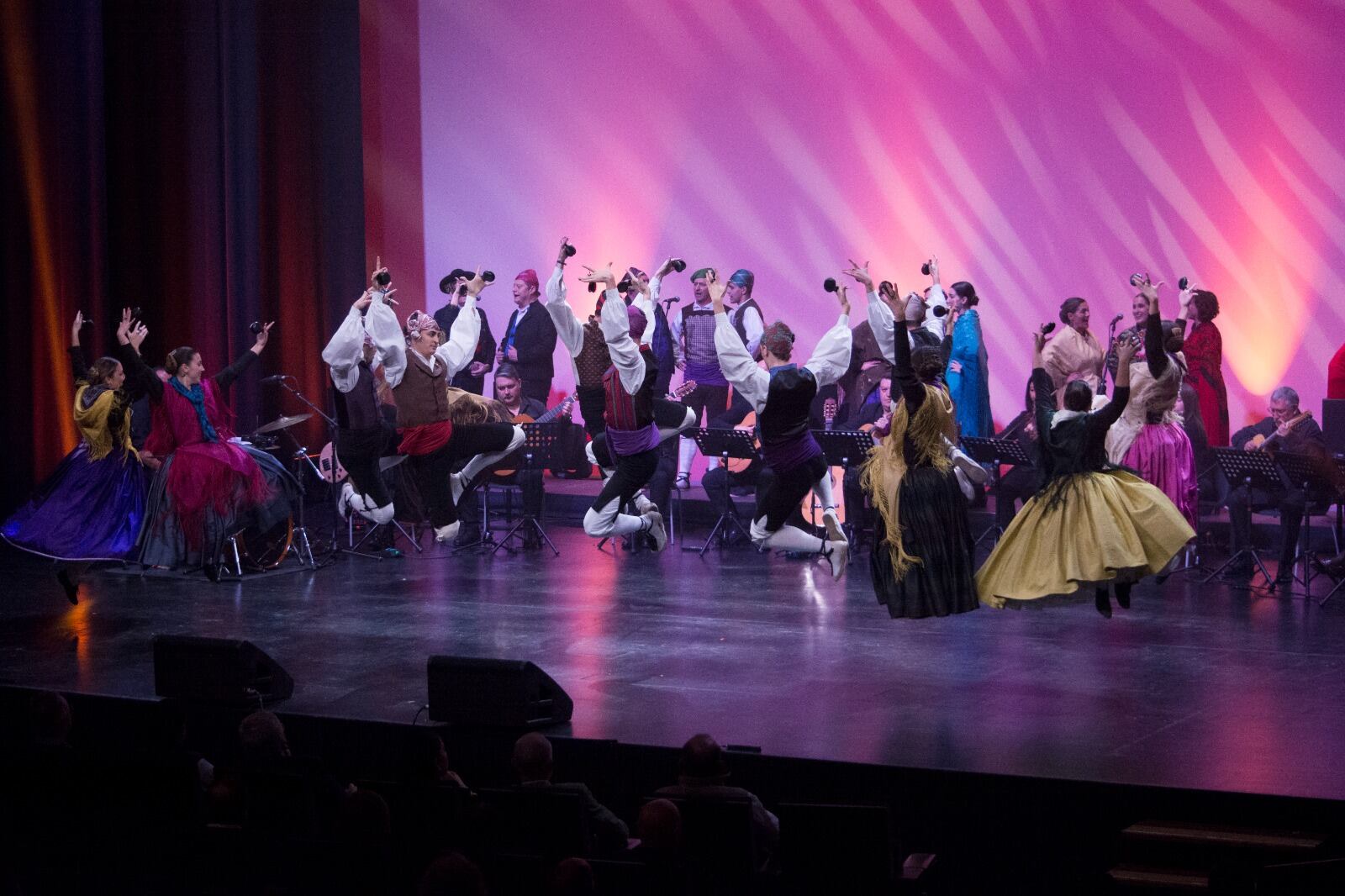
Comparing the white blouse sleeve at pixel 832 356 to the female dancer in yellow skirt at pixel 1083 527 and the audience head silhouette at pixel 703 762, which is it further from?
the audience head silhouette at pixel 703 762

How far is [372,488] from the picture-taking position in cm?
840

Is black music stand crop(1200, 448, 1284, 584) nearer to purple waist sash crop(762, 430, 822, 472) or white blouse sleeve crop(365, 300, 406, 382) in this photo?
purple waist sash crop(762, 430, 822, 472)

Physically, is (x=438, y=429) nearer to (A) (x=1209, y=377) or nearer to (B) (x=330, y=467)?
(B) (x=330, y=467)

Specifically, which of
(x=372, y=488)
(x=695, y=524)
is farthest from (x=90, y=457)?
(x=695, y=524)

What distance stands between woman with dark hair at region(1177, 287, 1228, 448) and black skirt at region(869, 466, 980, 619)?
13.0 feet

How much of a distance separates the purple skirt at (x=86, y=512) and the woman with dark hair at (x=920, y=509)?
464cm

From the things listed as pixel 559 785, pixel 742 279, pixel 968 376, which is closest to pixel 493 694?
pixel 559 785

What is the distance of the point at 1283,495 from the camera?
842 cm

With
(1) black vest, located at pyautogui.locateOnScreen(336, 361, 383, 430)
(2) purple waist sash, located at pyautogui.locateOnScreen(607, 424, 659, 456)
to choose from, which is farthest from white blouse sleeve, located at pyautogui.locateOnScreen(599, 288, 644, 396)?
(1) black vest, located at pyautogui.locateOnScreen(336, 361, 383, 430)

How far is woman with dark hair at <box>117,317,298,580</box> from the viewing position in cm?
858

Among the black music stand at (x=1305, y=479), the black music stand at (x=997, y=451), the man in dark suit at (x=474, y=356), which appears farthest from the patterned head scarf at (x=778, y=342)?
the man in dark suit at (x=474, y=356)

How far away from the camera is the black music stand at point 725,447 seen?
9664mm

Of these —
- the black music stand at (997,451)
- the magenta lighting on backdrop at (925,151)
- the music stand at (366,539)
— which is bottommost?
the music stand at (366,539)

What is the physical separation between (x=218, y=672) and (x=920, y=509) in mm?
2906
